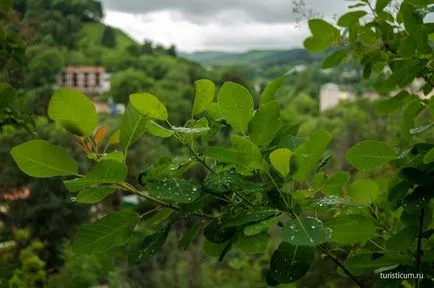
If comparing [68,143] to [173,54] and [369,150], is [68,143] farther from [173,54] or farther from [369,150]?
[173,54]

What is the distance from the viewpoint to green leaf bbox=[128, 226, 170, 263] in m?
0.65

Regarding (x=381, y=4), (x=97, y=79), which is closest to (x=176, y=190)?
(x=381, y=4)

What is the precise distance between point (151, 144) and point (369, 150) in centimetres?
1318

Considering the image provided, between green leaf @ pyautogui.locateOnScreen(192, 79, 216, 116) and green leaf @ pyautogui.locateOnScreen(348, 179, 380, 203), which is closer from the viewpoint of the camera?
green leaf @ pyautogui.locateOnScreen(192, 79, 216, 116)

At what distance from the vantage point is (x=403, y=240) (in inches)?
27.7

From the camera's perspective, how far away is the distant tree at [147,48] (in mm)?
42625

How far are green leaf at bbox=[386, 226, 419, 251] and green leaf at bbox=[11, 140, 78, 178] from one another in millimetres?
442

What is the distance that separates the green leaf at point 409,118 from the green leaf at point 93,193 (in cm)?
50

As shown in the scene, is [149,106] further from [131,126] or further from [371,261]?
[371,261]

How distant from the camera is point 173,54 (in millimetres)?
43812

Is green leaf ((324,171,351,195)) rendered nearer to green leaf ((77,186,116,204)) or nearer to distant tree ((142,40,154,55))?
Result: green leaf ((77,186,116,204))

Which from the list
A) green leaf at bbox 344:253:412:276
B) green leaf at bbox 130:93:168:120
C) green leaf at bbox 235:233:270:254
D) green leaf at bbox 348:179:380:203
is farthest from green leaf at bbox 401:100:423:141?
green leaf at bbox 130:93:168:120

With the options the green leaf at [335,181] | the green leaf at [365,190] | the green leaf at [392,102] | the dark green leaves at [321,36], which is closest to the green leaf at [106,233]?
the green leaf at [335,181]

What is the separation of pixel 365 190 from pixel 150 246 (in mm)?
373
